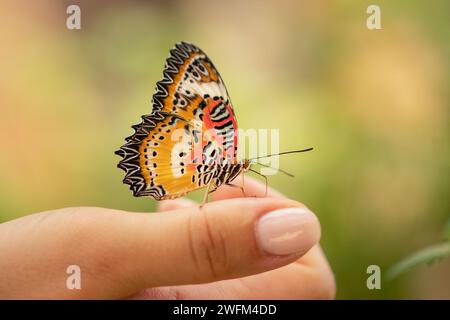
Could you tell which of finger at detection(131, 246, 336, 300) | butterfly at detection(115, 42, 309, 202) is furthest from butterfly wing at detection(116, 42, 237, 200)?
finger at detection(131, 246, 336, 300)

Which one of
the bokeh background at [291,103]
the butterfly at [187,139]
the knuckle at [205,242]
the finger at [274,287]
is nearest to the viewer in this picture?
the knuckle at [205,242]

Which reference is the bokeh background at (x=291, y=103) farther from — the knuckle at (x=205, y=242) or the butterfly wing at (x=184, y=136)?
the knuckle at (x=205, y=242)

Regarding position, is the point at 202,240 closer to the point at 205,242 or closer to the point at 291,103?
the point at 205,242

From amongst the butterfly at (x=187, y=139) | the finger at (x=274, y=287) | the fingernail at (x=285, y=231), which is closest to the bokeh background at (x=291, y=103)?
the finger at (x=274, y=287)

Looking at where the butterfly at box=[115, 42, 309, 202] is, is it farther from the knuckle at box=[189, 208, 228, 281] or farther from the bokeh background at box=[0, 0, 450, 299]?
the bokeh background at box=[0, 0, 450, 299]

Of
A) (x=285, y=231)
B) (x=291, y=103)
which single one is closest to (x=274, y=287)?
(x=285, y=231)

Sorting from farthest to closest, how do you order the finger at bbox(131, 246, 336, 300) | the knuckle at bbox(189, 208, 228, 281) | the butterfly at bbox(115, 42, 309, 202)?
the finger at bbox(131, 246, 336, 300) < the butterfly at bbox(115, 42, 309, 202) < the knuckle at bbox(189, 208, 228, 281)
